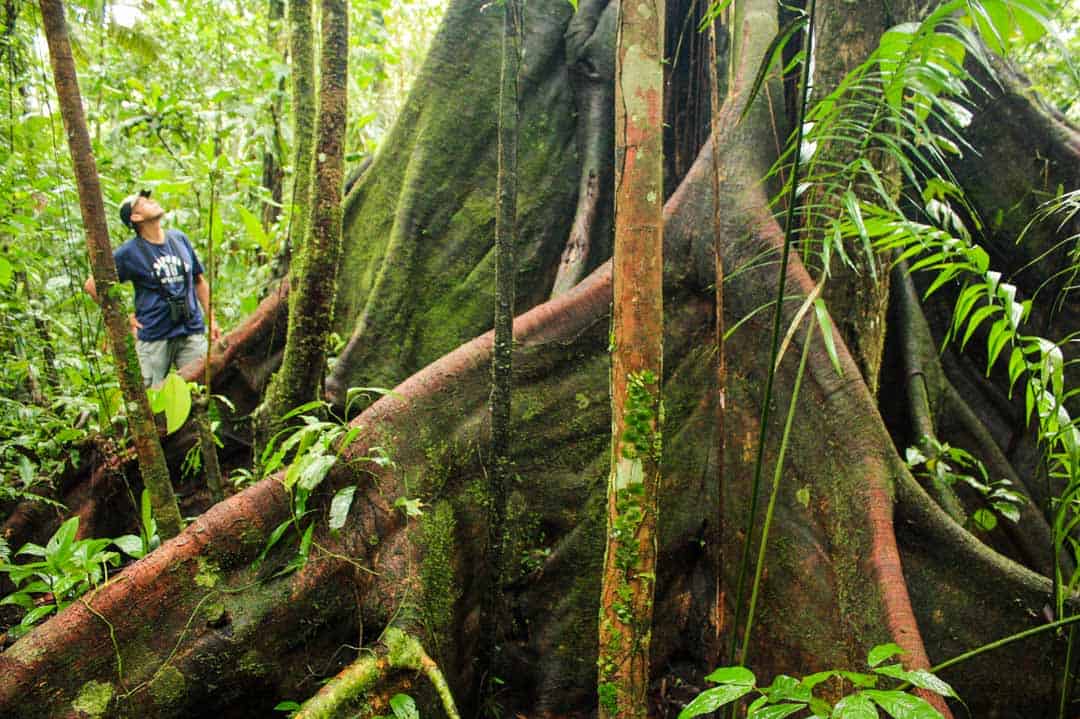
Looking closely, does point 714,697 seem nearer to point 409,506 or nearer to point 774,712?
point 774,712

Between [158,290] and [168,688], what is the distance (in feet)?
9.22

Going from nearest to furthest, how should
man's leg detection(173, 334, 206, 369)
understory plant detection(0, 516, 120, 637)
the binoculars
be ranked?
understory plant detection(0, 516, 120, 637)
the binoculars
man's leg detection(173, 334, 206, 369)

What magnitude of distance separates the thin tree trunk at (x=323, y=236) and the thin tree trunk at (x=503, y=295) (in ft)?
2.49

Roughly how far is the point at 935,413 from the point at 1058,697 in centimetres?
178

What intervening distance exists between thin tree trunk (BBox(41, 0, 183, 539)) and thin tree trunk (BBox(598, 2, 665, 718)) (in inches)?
70.1

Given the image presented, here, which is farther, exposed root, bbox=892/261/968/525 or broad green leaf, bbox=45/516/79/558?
exposed root, bbox=892/261/968/525

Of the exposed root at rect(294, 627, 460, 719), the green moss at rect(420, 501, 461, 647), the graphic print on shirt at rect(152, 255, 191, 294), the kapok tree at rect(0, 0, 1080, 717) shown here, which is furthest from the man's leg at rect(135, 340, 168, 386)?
the exposed root at rect(294, 627, 460, 719)

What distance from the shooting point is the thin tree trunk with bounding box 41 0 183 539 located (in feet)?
7.23

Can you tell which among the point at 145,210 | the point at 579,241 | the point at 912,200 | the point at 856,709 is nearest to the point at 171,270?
the point at 145,210

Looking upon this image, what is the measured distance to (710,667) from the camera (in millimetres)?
2928

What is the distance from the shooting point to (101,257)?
226 cm

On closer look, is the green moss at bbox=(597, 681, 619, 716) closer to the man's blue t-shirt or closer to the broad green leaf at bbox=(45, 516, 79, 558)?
the broad green leaf at bbox=(45, 516, 79, 558)

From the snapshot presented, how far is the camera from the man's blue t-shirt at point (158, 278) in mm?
4012

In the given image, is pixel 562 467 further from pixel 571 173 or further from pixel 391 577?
pixel 571 173
